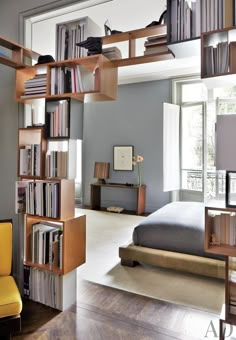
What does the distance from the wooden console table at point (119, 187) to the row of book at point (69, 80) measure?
412 centimetres

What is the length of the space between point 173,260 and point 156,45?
219 cm

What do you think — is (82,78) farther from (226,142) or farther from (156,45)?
(226,142)

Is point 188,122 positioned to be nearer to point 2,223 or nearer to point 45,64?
point 45,64

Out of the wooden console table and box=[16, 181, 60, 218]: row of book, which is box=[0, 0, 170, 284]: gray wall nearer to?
the wooden console table

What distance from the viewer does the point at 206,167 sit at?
19.5ft

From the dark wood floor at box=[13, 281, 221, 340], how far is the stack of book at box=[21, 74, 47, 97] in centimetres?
189

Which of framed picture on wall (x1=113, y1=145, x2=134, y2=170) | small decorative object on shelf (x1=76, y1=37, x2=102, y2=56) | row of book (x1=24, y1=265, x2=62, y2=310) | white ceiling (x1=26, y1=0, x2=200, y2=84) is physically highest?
white ceiling (x1=26, y1=0, x2=200, y2=84)

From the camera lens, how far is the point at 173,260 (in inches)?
118

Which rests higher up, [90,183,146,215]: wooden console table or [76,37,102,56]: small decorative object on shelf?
[76,37,102,56]: small decorative object on shelf

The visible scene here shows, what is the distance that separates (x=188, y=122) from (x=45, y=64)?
4509 millimetres

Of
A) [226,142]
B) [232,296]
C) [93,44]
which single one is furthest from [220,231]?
[93,44]

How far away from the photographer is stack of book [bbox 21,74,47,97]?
2395 millimetres

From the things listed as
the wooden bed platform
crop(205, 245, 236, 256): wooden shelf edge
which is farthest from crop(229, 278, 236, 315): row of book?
the wooden bed platform

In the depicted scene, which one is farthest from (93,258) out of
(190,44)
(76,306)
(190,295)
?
(190,44)
